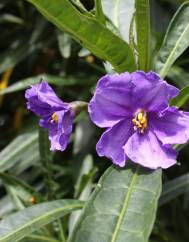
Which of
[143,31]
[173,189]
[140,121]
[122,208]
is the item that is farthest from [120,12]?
[122,208]

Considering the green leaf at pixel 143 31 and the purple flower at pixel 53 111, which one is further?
the purple flower at pixel 53 111

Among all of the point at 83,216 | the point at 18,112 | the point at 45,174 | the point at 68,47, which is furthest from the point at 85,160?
the point at 83,216

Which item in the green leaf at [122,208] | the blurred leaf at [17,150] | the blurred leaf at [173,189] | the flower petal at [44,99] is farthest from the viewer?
the blurred leaf at [17,150]

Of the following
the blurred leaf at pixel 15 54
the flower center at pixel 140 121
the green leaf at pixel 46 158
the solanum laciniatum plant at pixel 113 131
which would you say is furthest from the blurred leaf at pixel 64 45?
the flower center at pixel 140 121

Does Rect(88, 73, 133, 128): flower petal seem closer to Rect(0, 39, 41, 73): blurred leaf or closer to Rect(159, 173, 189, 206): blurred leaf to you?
Rect(159, 173, 189, 206): blurred leaf

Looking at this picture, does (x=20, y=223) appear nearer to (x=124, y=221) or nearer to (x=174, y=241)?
(x=124, y=221)

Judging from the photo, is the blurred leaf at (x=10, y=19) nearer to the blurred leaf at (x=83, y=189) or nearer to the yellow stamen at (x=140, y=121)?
the blurred leaf at (x=83, y=189)
